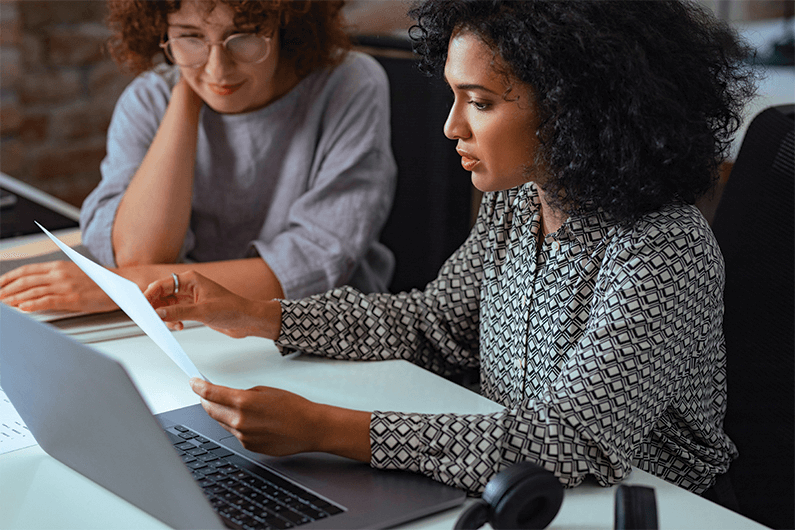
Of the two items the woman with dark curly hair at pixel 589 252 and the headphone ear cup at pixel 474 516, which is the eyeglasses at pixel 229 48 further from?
the headphone ear cup at pixel 474 516

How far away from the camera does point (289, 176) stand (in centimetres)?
141

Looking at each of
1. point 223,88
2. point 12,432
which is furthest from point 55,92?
point 12,432

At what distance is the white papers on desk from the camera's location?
2.67 ft

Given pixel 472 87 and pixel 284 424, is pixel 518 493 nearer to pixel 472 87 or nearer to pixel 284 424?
pixel 284 424

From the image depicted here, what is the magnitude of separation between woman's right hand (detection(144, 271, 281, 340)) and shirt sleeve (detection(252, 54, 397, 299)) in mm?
240

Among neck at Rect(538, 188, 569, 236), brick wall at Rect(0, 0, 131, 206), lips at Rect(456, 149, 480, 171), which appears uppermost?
lips at Rect(456, 149, 480, 171)

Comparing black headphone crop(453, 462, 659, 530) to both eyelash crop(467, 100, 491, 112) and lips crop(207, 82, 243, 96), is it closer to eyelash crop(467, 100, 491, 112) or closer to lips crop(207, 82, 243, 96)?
eyelash crop(467, 100, 491, 112)

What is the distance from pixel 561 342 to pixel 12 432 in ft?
1.87

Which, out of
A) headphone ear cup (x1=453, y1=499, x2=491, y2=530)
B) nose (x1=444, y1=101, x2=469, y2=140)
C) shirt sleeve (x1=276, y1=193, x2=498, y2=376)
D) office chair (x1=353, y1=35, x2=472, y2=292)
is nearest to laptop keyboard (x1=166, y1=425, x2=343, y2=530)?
headphone ear cup (x1=453, y1=499, x2=491, y2=530)

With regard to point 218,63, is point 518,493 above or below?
below

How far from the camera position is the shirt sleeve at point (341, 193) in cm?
129

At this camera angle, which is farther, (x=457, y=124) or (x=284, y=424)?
(x=457, y=124)

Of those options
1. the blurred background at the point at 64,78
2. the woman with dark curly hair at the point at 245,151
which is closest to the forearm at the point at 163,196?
the woman with dark curly hair at the point at 245,151

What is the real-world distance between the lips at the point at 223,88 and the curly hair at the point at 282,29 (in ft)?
0.34
